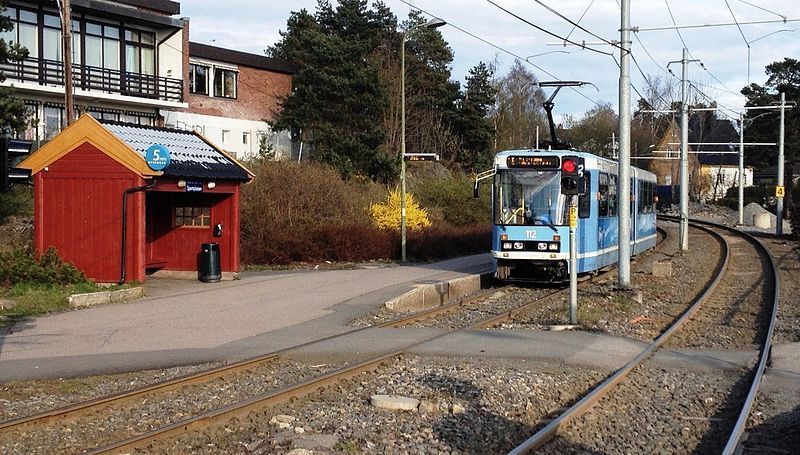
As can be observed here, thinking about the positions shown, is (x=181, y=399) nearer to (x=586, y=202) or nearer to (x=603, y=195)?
(x=586, y=202)

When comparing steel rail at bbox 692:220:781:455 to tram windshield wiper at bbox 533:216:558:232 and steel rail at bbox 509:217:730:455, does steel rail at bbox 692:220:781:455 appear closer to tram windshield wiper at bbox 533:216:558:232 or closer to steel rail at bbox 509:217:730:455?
steel rail at bbox 509:217:730:455

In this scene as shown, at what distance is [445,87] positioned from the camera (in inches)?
2197

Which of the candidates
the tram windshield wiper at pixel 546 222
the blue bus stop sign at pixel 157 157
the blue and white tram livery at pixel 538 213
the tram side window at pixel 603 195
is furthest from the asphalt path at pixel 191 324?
the tram side window at pixel 603 195

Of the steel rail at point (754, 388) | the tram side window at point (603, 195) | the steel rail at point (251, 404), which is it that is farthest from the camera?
the tram side window at point (603, 195)

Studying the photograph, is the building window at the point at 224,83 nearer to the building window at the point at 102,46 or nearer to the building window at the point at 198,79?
the building window at the point at 198,79

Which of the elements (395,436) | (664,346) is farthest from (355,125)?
(395,436)

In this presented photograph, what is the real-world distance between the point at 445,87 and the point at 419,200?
17963 mm

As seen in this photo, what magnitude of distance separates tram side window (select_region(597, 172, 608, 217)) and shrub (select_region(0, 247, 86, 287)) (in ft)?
39.6

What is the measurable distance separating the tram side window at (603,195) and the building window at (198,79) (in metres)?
27.7

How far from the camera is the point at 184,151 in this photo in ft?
72.4

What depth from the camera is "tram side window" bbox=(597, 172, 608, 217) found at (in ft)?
73.6

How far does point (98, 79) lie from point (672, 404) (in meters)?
33.1

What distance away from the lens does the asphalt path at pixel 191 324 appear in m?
12.2

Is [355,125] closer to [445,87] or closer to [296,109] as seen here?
[296,109]
